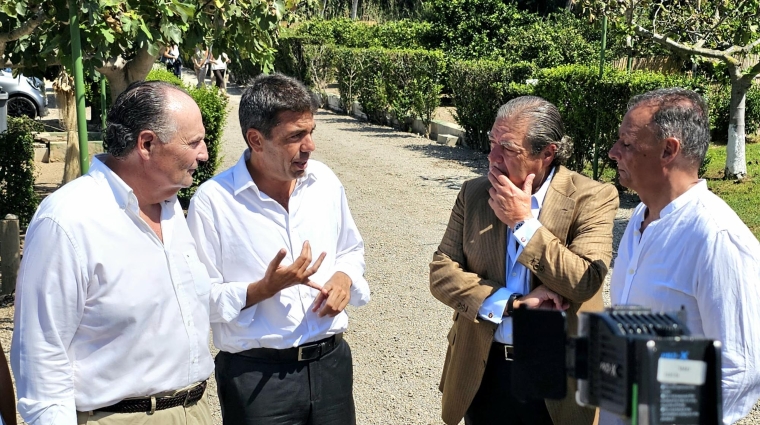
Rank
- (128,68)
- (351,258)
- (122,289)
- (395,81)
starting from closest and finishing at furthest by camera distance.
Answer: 1. (122,289)
2. (351,258)
3. (128,68)
4. (395,81)

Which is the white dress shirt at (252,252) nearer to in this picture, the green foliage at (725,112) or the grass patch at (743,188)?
the grass patch at (743,188)

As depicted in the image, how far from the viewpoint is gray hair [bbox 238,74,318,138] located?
3021 mm

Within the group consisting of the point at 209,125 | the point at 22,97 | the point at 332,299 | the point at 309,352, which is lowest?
the point at 22,97

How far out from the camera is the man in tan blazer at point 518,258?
9.43 feet

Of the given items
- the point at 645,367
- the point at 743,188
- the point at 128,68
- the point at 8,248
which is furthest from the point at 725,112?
the point at 645,367

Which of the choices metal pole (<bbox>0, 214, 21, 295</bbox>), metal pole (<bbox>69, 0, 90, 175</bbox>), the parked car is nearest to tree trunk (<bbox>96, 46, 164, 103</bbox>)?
metal pole (<bbox>0, 214, 21, 295</bbox>)

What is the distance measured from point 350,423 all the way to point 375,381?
93.0 inches

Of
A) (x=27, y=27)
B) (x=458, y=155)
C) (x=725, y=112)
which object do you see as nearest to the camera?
(x=27, y=27)

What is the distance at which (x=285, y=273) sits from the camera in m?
2.87

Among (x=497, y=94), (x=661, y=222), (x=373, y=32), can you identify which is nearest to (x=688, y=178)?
(x=661, y=222)

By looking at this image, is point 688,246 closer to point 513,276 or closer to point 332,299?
point 513,276

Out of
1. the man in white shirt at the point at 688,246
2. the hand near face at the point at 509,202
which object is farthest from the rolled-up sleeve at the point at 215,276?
the man in white shirt at the point at 688,246

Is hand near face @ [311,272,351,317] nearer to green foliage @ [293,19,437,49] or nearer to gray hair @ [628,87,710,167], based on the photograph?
gray hair @ [628,87,710,167]

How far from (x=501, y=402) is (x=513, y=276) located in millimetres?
472
